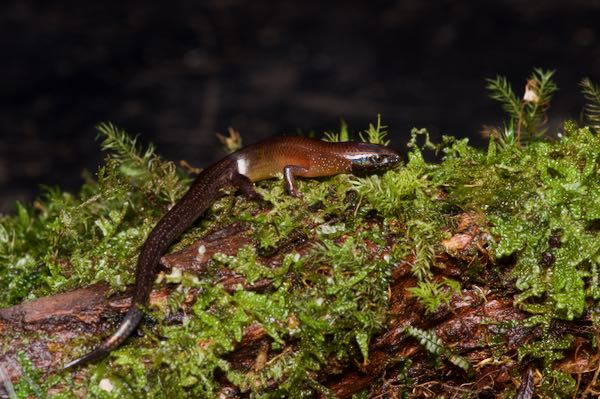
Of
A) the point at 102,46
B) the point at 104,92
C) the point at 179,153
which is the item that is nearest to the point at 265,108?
the point at 179,153

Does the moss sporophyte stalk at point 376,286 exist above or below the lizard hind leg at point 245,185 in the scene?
below

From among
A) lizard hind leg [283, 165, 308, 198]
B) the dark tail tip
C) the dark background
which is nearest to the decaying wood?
the dark tail tip

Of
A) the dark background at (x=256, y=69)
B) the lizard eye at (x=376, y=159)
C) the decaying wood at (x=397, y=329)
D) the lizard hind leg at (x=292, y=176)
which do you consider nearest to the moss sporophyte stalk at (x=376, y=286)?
the decaying wood at (x=397, y=329)

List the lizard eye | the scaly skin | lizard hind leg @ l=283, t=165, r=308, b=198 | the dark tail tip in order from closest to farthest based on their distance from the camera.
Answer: the dark tail tip < the scaly skin < lizard hind leg @ l=283, t=165, r=308, b=198 < the lizard eye

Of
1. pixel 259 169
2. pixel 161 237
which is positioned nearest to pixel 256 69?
pixel 259 169

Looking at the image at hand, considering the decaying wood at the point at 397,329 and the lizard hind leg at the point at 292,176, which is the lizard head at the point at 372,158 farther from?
the decaying wood at the point at 397,329

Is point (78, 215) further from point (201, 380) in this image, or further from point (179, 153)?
point (179, 153)

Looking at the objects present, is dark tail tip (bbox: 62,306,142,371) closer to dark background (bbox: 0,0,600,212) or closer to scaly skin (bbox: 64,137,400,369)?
scaly skin (bbox: 64,137,400,369)
